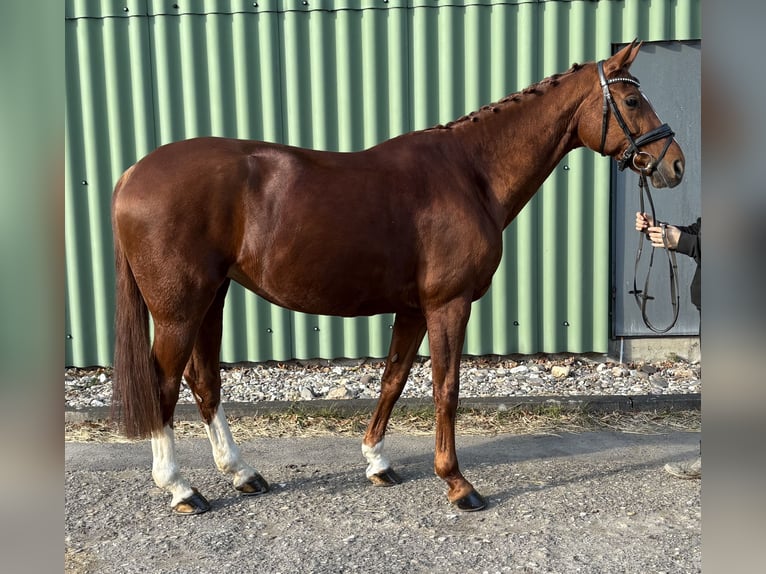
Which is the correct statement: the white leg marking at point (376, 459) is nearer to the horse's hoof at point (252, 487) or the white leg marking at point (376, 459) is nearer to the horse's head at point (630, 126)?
the horse's hoof at point (252, 487)

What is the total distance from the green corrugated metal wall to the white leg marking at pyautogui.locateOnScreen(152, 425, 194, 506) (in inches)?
84.3

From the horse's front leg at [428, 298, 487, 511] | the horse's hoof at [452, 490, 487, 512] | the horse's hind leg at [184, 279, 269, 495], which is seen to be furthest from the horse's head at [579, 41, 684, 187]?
the horse's hind leg at [184, 279, 269, 495]

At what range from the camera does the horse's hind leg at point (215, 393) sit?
10.9 ft

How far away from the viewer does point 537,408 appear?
460cm

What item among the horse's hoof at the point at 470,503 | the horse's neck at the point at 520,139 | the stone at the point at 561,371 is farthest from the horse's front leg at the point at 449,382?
the stone at the point at 561,371

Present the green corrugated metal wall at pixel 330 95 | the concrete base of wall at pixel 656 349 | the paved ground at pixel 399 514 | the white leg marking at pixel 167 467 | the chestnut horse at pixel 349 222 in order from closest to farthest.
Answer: the paved ground at pixel 399 514 < the chestnut horse at pixel 349 222 < the white leg marking at pixel 167 467 < the green corrugated metal wall at pixel 330 95 < the concrete base of wall at pixel 656 349

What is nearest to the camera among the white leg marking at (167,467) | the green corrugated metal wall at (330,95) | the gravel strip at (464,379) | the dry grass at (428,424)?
the white leg marking at (167,467)

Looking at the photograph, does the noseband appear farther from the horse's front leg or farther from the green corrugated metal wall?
the green corrugated metal wall

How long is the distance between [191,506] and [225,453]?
32 cm

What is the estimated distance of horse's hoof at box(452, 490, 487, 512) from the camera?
3.15 meters

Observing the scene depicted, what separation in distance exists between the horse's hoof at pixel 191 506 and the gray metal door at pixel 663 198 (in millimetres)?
3500
